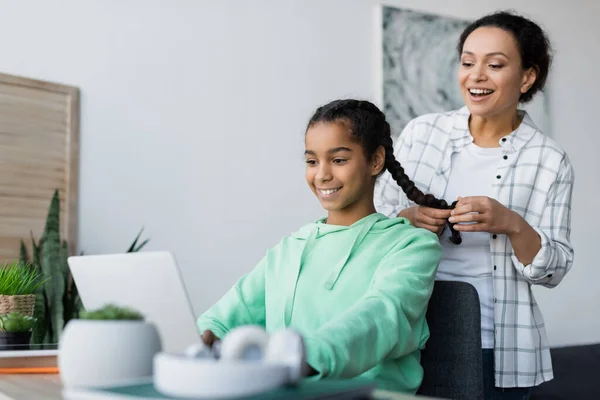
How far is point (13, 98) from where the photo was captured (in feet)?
9.38

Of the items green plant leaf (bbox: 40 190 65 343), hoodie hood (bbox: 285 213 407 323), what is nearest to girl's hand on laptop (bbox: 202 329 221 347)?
hoodie hood (bbox: 285 213 407 323)

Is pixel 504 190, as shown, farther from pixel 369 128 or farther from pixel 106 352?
pixel 106 352

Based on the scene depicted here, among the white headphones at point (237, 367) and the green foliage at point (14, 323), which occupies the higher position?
the white headphones at point (237, 367)

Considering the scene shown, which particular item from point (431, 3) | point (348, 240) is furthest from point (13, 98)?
point (431, 3)

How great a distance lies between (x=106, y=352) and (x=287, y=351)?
0.67 feet

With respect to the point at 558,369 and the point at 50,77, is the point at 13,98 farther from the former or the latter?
the point at 558,369

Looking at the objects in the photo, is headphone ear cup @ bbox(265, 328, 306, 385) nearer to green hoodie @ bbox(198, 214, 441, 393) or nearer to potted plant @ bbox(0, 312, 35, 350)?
green hoodie @ bbox(198, 214, 441, 393)

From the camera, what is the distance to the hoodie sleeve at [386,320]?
1.00 metres

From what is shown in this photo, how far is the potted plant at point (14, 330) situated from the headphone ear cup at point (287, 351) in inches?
33.9

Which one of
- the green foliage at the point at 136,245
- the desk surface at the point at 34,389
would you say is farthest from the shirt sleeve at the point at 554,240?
the green foliage at the point at 136,245

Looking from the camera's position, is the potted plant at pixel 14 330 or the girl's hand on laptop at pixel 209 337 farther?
the potted plant at pixel 14 330

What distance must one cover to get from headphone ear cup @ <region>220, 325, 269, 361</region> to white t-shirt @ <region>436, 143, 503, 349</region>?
1057 millimetres

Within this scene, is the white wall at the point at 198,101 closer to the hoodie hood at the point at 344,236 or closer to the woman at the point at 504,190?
the woman at the point at 504,190

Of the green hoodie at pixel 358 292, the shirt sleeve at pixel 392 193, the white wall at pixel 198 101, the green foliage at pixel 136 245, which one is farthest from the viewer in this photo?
the white wall at pixel 198 101
